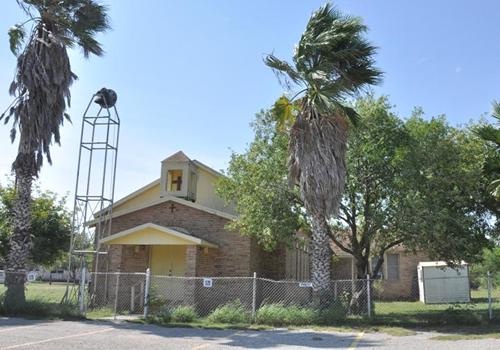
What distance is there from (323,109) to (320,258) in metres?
4.54

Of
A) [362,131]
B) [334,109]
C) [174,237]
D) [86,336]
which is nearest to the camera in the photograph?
[86,336]

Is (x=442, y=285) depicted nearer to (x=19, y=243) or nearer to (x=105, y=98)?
(x=105, y=98)

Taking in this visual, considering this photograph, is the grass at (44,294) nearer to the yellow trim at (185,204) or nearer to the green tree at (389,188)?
the yellow trim at (185,204)

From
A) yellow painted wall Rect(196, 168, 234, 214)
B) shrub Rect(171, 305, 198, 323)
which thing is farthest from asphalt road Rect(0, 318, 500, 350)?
yellow painted wall Rect(196, 168, 234, 214)

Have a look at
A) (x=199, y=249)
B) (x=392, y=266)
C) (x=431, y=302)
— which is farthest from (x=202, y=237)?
(x=392, y=266)

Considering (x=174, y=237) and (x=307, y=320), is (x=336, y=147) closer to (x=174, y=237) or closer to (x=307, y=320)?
(x=307, y=320)

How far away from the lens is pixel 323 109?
1538cm

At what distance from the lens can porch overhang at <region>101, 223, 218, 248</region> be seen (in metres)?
18.2

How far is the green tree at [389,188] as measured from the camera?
51.4ft

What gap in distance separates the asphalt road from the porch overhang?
465 centimetres

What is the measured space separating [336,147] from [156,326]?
7422 mm

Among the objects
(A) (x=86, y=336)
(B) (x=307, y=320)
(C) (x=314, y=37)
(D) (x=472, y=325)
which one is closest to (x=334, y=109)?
(C) (x=314, y=37)

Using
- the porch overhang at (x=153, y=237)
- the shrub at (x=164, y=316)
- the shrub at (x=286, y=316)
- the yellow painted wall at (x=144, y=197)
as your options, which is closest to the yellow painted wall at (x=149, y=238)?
the porch overhang at (x=153, y=237)

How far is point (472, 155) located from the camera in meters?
16.5
